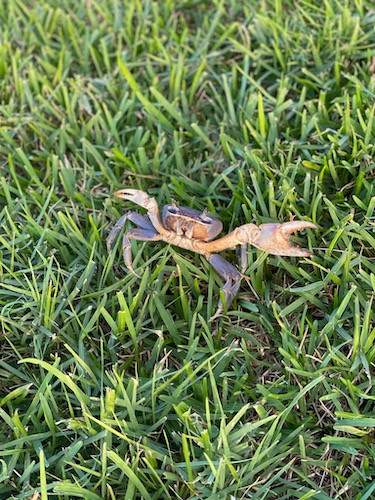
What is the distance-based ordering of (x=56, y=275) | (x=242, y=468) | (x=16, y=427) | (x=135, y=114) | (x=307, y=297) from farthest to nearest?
(x=135, y=114) → (x=56, y=275) → (x=307, y=297) → (x=16, y=427) → (x=242, y=468)

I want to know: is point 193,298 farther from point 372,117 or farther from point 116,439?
point 372,117

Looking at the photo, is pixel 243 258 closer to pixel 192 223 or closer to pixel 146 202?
pixel 192 223

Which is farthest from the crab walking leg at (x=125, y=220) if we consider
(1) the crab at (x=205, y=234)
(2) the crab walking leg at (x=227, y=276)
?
(2) the crab walking leg at (x=227, y=276)

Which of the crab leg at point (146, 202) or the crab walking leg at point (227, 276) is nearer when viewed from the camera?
the crab walking leg at point (227, 276)

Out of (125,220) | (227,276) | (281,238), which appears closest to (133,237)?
(125,220)

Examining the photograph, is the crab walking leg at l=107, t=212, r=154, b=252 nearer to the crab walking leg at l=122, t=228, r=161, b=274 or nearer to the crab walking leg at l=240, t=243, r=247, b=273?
the crab walking leg at l=122, t=228, r=161, b=274

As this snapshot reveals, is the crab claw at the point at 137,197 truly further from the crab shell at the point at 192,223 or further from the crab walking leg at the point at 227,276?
the crab walking leg at the point at 227,276

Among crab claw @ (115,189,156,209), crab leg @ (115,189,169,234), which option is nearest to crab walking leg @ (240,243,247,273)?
crab leg @ (115,189,169,234)

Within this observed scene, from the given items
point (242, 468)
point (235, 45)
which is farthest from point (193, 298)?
point (235, 45)
